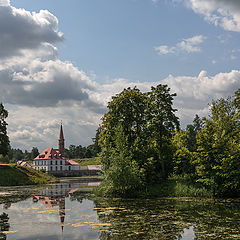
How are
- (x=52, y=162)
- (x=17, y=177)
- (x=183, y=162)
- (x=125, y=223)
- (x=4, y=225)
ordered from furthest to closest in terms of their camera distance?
(x=52, y=162) < (x=17, y=177) < (x=183, y=162) < (x=4, y=225) < (x=125, y=223)

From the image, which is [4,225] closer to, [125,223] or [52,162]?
[125,223]

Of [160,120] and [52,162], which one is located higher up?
[160,120]

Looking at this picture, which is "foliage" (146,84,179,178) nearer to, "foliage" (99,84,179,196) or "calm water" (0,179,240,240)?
"foliage" (99,84,179,196)

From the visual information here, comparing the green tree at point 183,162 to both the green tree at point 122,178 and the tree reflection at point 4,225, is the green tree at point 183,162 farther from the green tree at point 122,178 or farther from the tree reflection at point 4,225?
the tree reflection at point 4,225

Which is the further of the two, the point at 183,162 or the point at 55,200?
the point at 183,162

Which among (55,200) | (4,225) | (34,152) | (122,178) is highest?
(34,152)

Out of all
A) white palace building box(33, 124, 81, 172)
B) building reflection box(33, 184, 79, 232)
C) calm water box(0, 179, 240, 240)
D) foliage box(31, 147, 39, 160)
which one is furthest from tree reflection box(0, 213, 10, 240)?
foliage box(31, 147, 39, 160)

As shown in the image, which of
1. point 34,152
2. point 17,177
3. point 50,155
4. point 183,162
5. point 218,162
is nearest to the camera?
point 218,162

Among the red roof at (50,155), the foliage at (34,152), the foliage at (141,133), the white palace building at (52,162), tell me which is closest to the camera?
the foliage at (141,133)

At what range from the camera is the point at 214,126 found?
123 ft

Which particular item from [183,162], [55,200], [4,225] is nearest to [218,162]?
[183,162]

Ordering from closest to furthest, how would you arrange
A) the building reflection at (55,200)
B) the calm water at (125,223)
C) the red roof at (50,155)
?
the calm water at (125,223), the building reflection at (55,200), the red roof at (50,155)

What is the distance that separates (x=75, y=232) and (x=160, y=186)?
890 inches

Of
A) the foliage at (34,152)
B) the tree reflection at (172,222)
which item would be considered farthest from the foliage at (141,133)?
the foliage at (34,152)
